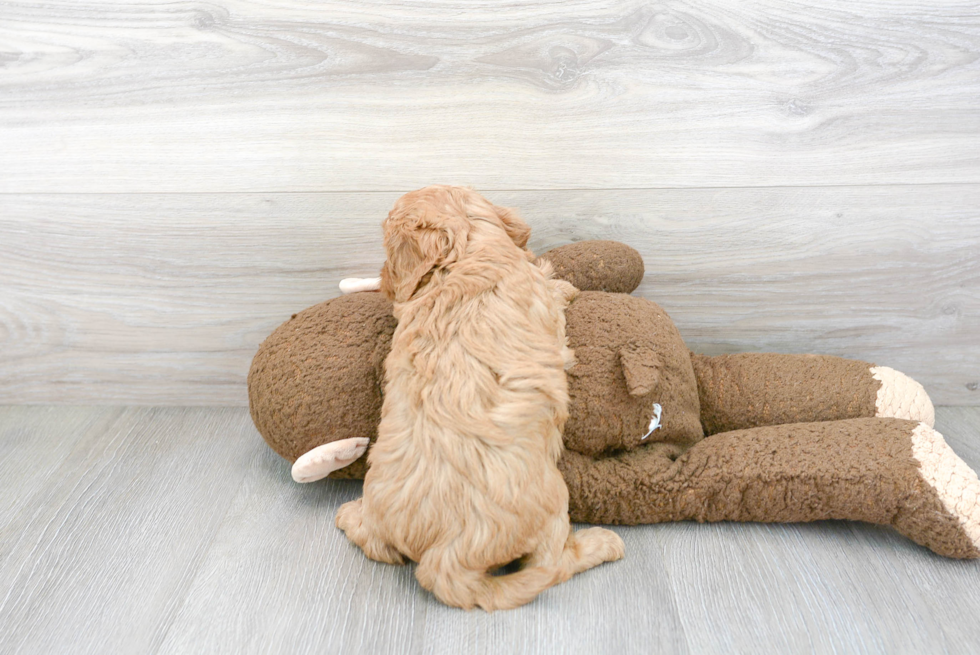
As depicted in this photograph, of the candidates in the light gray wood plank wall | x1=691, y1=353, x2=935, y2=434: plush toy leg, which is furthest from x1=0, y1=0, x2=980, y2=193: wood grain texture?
x1=691, y1=353, x2=935, y2=434: plush toy leg

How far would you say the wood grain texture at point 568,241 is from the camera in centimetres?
134

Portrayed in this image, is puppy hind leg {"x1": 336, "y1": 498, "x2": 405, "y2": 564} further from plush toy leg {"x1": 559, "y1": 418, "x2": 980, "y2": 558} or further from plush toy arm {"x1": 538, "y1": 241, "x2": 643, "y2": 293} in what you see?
plush toy arm {"x1": 538, "y1": 241, "x2": 643, "y2": 293}

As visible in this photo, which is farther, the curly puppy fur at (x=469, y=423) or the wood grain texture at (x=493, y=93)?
the wood grain texture at (x=493, y=93)

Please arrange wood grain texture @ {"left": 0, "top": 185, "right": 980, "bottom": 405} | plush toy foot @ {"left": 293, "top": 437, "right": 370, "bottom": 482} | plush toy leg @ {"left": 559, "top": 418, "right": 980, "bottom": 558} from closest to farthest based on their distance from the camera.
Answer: plush toy leg @ {"left": 559, "top": 418, "right": 980, "bottom": 558} < plush toy foot @ {"left": 293, "top": 437, "right": 370, "bottom": 482} < wood grain texture @ {"left": 0, "top": 185, "right": 980, "bottom": 405}

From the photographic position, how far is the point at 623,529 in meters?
1.11

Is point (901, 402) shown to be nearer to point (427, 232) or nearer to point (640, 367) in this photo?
point (640, 367)

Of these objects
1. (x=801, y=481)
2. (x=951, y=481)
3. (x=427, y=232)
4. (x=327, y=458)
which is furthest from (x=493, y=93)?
(x=951, y=481)

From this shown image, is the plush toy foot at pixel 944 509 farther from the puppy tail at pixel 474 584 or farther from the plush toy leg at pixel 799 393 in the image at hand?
the puppy tail at pixel 474 584

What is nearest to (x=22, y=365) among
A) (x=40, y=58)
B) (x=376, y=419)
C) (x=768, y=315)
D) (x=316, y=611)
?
(x=40, y=58)

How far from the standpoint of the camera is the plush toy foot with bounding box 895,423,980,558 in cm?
98

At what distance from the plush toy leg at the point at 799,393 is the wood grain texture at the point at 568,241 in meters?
0.19

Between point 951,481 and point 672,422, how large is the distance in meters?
0.40

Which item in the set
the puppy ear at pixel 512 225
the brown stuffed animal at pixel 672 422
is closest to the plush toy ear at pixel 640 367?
the brown stuffed animal at pixel 672 422

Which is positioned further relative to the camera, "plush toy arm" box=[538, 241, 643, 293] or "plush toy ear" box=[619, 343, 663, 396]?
"plush toy arm" box=[538, 241, 643, 293]
